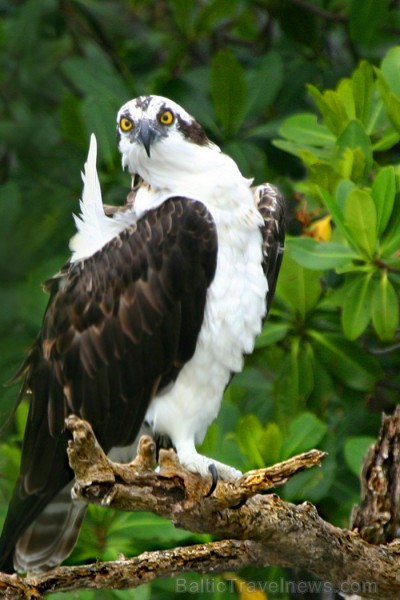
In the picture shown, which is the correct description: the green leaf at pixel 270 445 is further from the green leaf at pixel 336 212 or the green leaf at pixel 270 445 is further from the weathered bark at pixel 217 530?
the green leaf at pixel 336 212

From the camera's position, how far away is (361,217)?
16.1 ft

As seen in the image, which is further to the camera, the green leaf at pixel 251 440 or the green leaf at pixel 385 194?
the green leaf at pixel 251 440

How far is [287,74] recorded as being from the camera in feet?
22.3

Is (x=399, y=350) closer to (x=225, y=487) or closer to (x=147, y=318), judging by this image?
(x=147, y=318)

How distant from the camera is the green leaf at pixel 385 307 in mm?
5102

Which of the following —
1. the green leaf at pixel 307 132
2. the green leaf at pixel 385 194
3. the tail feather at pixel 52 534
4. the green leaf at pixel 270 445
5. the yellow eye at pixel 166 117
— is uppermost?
the green leaf at pixel 307 132

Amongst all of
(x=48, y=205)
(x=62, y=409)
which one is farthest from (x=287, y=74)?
(x=62, y=409)

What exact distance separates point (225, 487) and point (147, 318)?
954 mm

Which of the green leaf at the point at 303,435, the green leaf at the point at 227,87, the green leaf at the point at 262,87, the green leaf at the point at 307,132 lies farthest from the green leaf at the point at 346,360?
the green leaf at the point at 262,87

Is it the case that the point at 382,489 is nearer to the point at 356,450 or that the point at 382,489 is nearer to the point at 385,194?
the point at 356,450

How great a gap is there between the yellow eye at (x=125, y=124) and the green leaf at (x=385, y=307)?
1.19 m

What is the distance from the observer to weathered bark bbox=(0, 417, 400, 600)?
3.74 meters

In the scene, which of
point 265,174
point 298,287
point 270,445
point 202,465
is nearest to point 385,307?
point 298,287

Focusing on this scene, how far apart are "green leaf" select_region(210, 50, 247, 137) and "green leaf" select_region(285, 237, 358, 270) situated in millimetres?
1334
